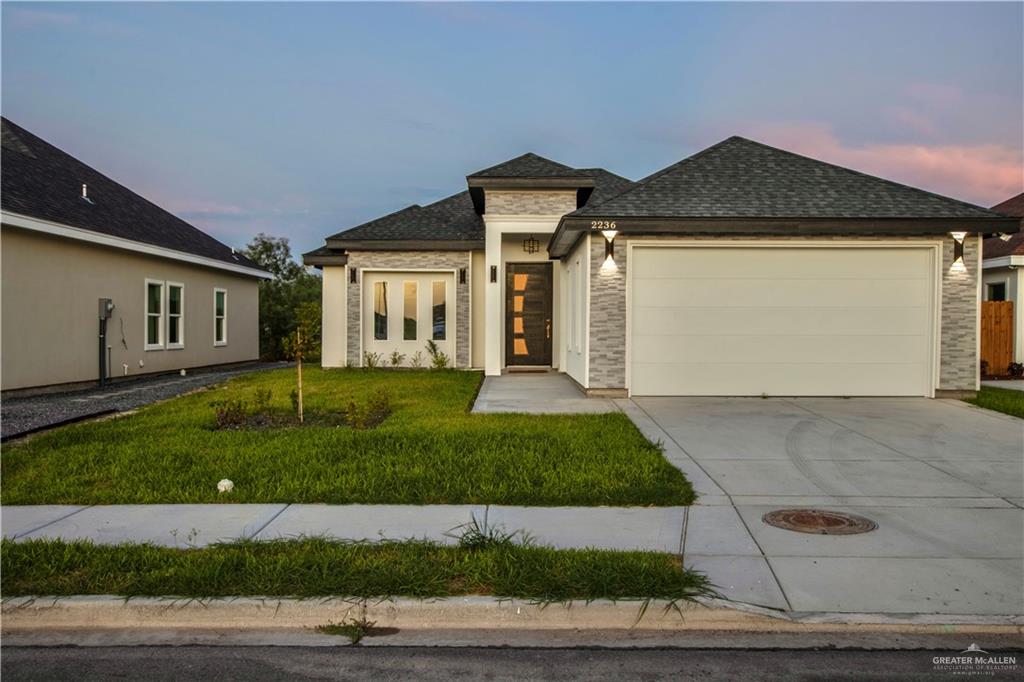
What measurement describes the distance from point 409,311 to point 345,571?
47.9 feet

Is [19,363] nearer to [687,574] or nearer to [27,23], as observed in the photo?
[27,23]

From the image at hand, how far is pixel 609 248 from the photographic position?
12.1 metres

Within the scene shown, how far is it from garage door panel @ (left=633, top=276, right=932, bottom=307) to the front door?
592 cm

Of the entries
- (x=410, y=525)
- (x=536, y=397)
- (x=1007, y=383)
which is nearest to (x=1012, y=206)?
(x=1007, y=383)

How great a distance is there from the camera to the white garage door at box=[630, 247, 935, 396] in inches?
484

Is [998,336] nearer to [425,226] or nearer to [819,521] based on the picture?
[425,226]

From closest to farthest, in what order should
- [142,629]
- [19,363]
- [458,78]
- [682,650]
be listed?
[682,650], [142,629], [19,363], [458,78]

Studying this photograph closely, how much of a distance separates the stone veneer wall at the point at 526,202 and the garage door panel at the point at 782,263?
4733 millimetres

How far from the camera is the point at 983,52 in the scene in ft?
43.0

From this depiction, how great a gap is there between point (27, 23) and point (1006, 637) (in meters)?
18.3

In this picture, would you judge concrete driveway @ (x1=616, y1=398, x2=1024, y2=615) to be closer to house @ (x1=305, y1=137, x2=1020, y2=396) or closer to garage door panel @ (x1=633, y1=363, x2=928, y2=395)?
garage door panel @ (x1=633, y1=363, x2=928, y2=395)

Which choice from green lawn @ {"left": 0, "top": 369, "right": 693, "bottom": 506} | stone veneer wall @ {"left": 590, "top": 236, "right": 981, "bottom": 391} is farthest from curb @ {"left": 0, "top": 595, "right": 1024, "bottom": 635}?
stone veneer wall @ {"left": 590, "top": 236, "right": 981, "bottom": 391}

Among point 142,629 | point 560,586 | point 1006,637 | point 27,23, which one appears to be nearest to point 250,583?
point 142,629

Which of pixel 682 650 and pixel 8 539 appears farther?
pixel 8 539
